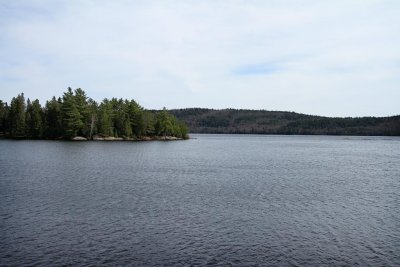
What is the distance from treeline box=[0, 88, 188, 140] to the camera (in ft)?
488

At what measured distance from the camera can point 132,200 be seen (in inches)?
1523

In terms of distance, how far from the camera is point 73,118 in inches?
5743

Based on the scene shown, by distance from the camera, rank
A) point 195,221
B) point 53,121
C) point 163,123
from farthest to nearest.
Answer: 1. point 163,123
2. point 53,121
3. point 195,221

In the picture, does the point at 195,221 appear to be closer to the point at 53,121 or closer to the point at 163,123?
the point at 53,121

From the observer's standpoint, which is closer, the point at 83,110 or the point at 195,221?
the point at 195,221

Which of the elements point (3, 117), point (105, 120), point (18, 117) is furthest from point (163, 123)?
point (3, 117)

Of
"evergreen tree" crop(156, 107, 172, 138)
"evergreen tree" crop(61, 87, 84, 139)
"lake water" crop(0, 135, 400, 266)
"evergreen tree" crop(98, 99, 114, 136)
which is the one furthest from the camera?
"evergreen tree" crop(156, 107, 172, 138)

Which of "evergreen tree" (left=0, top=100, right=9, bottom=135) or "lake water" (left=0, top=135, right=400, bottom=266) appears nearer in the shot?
"lake water" (left=0, top=135, right=400, bottom=266)

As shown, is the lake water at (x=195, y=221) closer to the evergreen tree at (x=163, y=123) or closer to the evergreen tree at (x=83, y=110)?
the evergreen tree at (x=83, y=110)

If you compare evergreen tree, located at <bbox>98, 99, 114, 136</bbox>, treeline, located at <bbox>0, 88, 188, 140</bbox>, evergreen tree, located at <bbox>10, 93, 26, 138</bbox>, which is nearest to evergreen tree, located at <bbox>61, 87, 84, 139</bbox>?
treeline, located at <bbox>0, 88, 188, 140</bbox>

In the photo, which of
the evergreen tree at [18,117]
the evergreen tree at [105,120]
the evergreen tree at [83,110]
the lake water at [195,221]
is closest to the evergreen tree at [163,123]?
the evergreen tree at [105,120]

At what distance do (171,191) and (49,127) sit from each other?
12884cm

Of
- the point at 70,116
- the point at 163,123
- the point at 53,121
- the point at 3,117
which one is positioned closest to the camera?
the point at 70,116

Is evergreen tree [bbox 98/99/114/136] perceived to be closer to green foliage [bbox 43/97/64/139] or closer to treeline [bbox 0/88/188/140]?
treeline [bbox 0/88/188/140]
